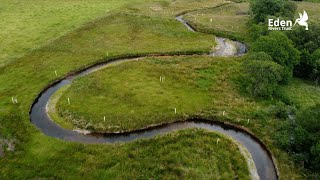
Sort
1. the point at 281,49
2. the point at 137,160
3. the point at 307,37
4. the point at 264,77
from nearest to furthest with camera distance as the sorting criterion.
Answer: the point at 137,160 → the point at 264,77 → the point at 281,49 → the point at 307,37

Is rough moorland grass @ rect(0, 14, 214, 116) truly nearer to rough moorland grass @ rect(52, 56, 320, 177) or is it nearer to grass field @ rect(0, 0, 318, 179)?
grass field @ rect(0, 0, 318, 179)

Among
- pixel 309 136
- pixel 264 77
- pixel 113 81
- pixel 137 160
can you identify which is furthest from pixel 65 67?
pixel 309 136

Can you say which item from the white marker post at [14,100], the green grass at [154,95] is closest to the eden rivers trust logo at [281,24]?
the green grass at [154,95]

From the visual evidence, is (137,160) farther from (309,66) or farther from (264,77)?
(309,66)

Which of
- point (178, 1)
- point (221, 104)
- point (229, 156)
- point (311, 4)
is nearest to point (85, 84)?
point (221, 104)

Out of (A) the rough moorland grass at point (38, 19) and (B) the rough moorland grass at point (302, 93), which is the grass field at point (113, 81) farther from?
(B) the rough moorland grass at point (302, 93)

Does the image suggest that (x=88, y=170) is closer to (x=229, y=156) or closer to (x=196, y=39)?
(x=229, y=156)
